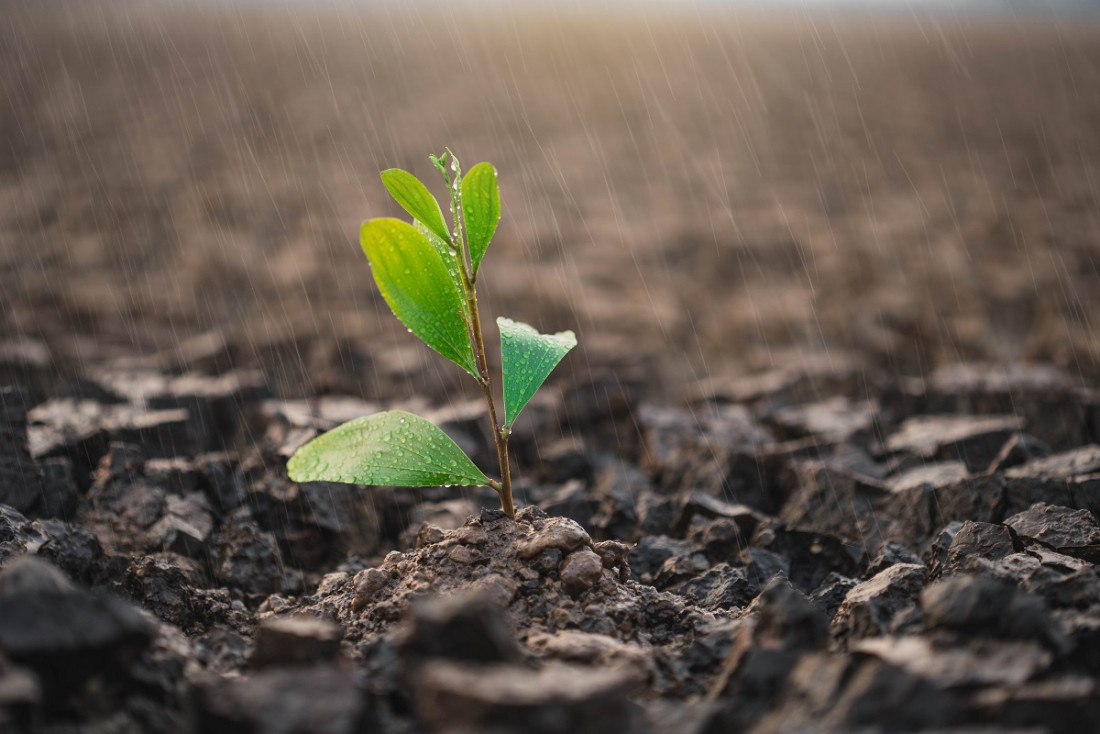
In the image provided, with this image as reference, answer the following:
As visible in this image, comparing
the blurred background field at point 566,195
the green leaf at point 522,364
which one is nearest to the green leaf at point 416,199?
the green leaf at point 522,364

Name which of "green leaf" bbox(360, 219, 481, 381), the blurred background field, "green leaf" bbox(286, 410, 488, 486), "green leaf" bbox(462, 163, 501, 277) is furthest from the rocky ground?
the blurred background field

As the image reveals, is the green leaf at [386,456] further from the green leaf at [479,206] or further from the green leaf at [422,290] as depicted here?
the green leaf at [479,206]

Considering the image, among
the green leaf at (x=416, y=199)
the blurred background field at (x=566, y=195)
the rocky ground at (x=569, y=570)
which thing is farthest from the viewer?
the blurred background field at (x=566, y=195)

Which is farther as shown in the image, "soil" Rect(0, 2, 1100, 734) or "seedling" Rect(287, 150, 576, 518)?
"seedling" Rect(287, 150, 576, 518)

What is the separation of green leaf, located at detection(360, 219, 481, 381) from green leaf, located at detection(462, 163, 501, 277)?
6cm

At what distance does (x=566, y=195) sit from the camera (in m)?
5.70

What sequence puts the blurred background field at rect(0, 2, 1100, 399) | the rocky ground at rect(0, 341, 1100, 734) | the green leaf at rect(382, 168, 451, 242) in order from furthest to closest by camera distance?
the blurred background field at rect(0, 2, 1100, 399), the green leaf at rect(382, 168, 451, 242), the rocky ground at rect(0, 341, 1100, 734)

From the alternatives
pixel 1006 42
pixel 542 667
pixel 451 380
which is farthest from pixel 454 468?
Result: pixel 1006 42

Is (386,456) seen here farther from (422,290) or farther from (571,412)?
(571,412)

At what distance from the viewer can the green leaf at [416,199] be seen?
1.27 m

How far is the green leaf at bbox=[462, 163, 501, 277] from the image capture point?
4.28ft

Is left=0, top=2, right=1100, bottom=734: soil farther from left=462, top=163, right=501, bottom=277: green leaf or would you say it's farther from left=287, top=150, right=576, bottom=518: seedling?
left=462, top=163, right=501, bottom=277: green leaf

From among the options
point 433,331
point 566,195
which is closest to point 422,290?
point 433,331

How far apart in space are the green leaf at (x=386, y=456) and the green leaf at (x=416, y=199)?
0.31 metres
